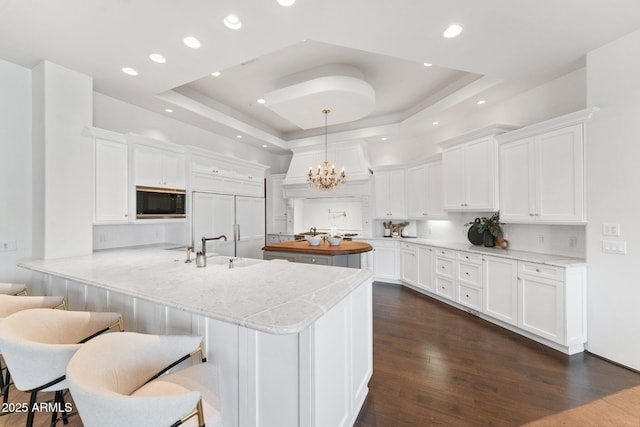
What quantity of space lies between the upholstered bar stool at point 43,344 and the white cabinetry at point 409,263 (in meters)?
4.31

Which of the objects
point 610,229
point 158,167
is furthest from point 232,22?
point 610,229

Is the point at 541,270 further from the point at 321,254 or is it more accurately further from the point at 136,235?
the point at 136,235

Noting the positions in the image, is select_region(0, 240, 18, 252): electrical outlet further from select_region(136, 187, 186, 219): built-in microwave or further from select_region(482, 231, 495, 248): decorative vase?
select_region(482, 231, 495, 248): decorative vase

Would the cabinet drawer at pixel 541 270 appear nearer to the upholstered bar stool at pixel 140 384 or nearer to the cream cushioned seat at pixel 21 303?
the upholstered bar stool at pixel 140 384

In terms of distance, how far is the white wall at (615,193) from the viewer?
2.35 m

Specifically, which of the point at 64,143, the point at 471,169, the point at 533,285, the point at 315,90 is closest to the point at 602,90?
the point at 471,169

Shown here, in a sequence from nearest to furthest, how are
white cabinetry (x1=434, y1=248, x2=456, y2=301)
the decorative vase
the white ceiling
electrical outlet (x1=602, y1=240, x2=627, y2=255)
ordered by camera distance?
the white ceiling, electrical outlet (x1=602, y1=240, x2=627, y2=255), the decorative vase, white cabinetry (x1=434, y1=248, x2=456, y2=301)

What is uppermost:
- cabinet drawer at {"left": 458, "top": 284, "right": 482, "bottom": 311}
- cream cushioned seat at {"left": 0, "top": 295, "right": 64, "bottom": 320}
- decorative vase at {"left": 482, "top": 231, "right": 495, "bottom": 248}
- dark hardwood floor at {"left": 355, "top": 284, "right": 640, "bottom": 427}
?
decorative vase at {"left": 482, "top": 231, "right": 495, "bottom": 248}

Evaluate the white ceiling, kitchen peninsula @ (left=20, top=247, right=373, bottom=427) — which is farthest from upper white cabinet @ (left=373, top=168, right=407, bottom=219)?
kitchen peninsula @ (left=20, top=247, right=373, bottom=427)

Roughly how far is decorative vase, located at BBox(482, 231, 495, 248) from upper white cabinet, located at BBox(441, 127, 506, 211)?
1.28 ft

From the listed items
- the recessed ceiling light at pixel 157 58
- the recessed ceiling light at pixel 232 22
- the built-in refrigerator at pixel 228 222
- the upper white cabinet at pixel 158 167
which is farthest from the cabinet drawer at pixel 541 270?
the upper white cabinet at pixel 158 167

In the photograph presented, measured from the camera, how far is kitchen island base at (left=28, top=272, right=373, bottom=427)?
48.8 inches

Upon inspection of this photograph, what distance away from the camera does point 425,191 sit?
15.9 feet

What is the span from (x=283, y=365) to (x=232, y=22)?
257 centimetres
